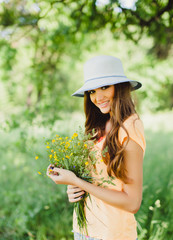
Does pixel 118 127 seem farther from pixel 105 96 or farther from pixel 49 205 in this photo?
pixel 49 205

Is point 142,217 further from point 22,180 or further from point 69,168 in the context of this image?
point 22,180

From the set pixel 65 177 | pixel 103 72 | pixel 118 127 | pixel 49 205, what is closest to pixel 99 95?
pixel 103 72

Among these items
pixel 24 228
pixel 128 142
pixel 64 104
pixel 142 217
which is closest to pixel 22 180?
pixel 24 228

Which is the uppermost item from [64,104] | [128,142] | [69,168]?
[64,104]

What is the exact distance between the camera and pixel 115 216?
61.0 inches

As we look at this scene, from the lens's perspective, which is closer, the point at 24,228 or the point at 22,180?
the point at 24,228

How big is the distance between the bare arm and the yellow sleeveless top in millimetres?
66

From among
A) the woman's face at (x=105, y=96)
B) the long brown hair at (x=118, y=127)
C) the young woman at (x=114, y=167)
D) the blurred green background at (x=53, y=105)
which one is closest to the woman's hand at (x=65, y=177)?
the young woman at (x=114, y=167)

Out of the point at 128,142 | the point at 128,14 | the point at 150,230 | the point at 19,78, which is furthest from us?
the point at 19,78

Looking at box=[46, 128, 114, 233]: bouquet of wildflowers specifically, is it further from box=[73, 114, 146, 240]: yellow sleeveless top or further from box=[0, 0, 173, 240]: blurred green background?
box=[0, 0, 173, 240]: blurred green background

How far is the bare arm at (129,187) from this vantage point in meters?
1.44

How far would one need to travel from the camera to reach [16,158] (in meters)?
6.85

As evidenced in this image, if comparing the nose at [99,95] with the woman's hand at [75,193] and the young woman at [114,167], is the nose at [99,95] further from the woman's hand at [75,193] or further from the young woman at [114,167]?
the woman's hand at [75,193]

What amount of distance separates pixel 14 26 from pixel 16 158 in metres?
4.35
